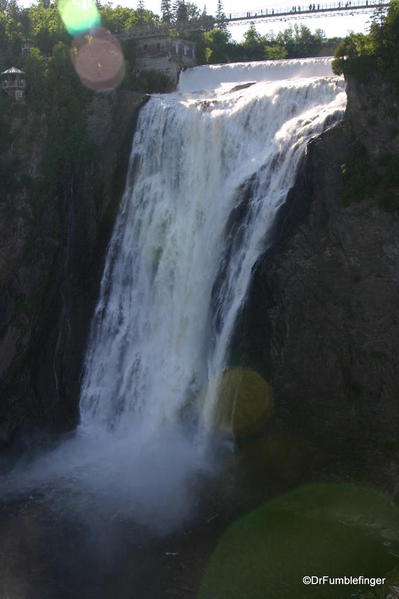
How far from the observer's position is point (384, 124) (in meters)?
23.7

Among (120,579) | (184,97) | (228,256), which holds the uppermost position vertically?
(184,97)

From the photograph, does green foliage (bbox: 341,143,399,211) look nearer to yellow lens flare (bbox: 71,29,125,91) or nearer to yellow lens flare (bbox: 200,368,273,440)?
yellow lens flare (bbox: 200,368,273,440)

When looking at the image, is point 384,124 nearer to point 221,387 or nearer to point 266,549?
point 221,387

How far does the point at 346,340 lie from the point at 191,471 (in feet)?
23.1

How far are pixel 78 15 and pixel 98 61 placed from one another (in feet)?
36.9

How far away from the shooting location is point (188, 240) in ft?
95.3

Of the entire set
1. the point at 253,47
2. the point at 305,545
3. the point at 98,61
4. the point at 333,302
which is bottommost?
the point at 305,545

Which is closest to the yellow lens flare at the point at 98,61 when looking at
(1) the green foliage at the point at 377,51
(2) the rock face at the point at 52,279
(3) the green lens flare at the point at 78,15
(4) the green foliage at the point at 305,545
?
(3) the green lens flare at the point at 78,15

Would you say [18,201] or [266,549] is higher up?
[18,201]

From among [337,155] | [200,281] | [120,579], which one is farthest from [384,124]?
[120,579]

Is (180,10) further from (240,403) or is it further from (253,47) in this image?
(240,403)

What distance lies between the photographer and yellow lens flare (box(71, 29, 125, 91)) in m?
38.0

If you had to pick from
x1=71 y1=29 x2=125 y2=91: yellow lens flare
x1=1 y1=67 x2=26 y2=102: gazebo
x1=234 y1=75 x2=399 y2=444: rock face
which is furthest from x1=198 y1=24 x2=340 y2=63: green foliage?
x1=234 y1=75 x2=399 y2=444: rock face

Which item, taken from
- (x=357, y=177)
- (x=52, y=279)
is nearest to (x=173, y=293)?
(x=52, y=279)
